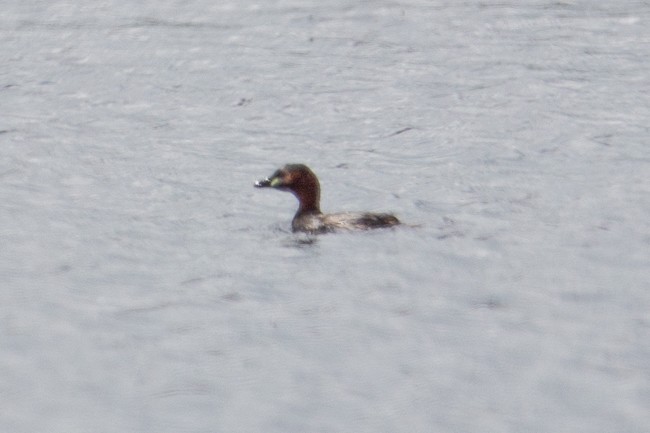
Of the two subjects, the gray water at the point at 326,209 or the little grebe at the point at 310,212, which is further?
the little grebe at the point at 310,212

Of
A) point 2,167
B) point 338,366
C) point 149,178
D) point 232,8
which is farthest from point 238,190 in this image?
point 232,8

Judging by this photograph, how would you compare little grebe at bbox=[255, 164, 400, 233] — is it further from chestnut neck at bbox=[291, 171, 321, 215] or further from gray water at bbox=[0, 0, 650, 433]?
gray water at bbox=[0, 0, 650, 433]

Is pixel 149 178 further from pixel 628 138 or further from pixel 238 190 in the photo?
pixel 628 138

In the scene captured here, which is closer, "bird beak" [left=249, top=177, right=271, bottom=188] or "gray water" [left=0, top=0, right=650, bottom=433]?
"gray water" [left=0, top=0, right=650, bottom=433]

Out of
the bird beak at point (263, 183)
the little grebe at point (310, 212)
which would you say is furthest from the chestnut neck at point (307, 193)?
the bird beak at point (263, 183)

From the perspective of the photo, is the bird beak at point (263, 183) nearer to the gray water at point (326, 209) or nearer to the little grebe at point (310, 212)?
the little grebe at point (310, 212)

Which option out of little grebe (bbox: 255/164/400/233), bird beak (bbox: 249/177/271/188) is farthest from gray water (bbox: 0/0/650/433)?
bird beak (bbox: 249/177/271/188)
